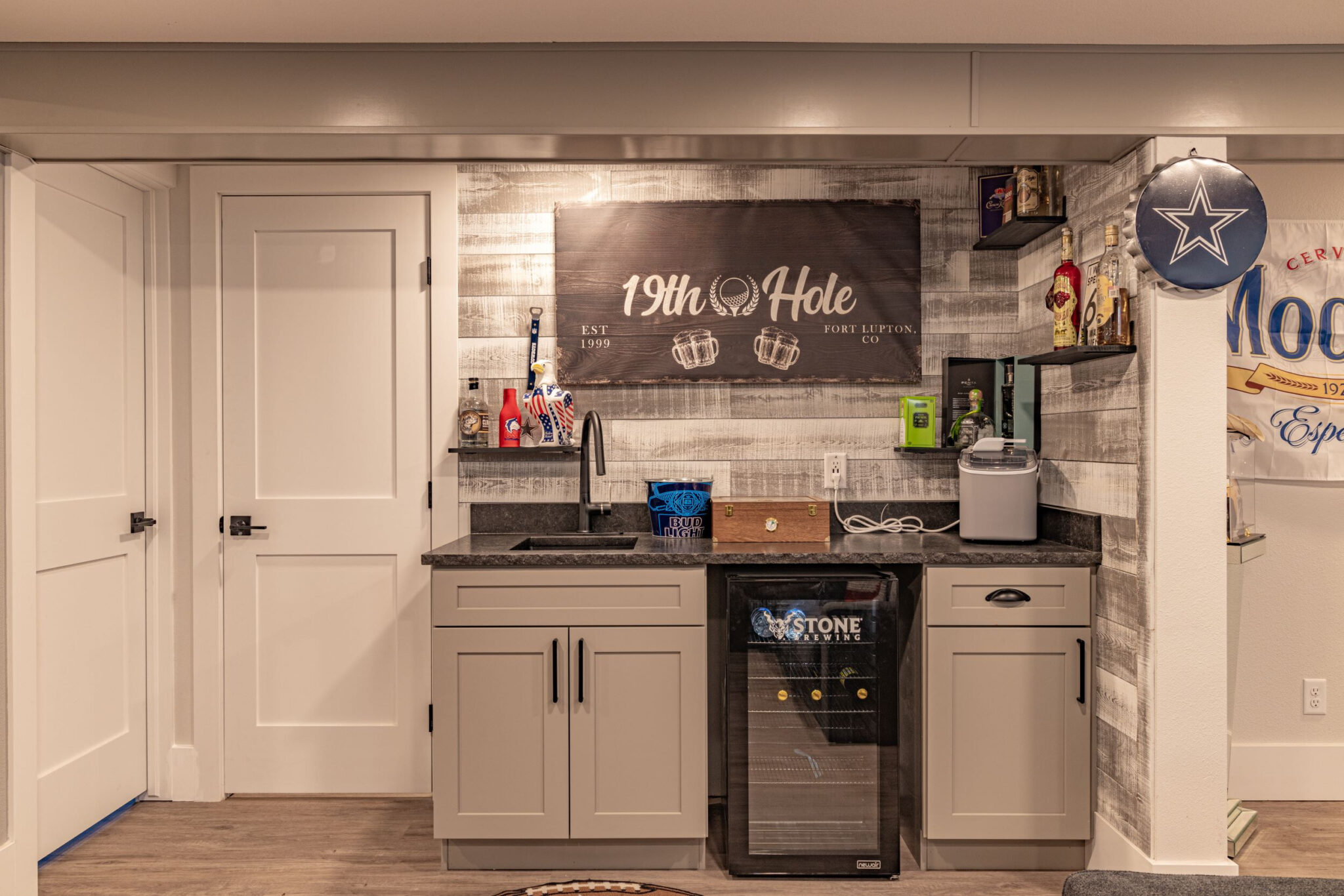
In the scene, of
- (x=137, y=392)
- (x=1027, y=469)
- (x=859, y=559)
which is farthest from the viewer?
(x=137, y=392)

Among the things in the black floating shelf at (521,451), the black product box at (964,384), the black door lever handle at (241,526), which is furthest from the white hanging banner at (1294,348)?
the black door lever handle at (241,526)

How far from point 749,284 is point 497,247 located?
90 cm

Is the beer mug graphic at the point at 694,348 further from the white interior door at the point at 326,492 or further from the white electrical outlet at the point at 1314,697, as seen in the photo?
the white electrical outlet at the point at 1314,697

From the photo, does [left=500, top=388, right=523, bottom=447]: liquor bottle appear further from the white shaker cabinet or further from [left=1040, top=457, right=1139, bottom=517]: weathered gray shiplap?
[left=1040, top=457, right=1139, bottom=517]: weathered gray shiplap

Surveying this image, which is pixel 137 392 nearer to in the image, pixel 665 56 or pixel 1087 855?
pixel 665 56

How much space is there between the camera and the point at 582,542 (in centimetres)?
302

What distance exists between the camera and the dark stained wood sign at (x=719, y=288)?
3.15m

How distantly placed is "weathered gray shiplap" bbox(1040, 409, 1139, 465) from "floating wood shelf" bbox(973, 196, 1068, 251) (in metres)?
0.60

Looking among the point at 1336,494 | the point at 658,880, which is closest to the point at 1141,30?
the point at 1336,494

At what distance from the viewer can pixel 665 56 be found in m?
2.29

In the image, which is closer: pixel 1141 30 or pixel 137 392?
pixel 1141 30

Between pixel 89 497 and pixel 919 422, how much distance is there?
9.07ft

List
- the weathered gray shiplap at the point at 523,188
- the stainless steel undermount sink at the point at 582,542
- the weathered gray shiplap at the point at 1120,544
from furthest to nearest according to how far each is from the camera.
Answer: the weathered gray shiplap at the point at 523,188
the stainless steel undermount sink at the point at 582,542
the weathered gray shiplap at the point at 1120,544

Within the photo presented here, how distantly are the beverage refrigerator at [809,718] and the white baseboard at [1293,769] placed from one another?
4.95 feet
